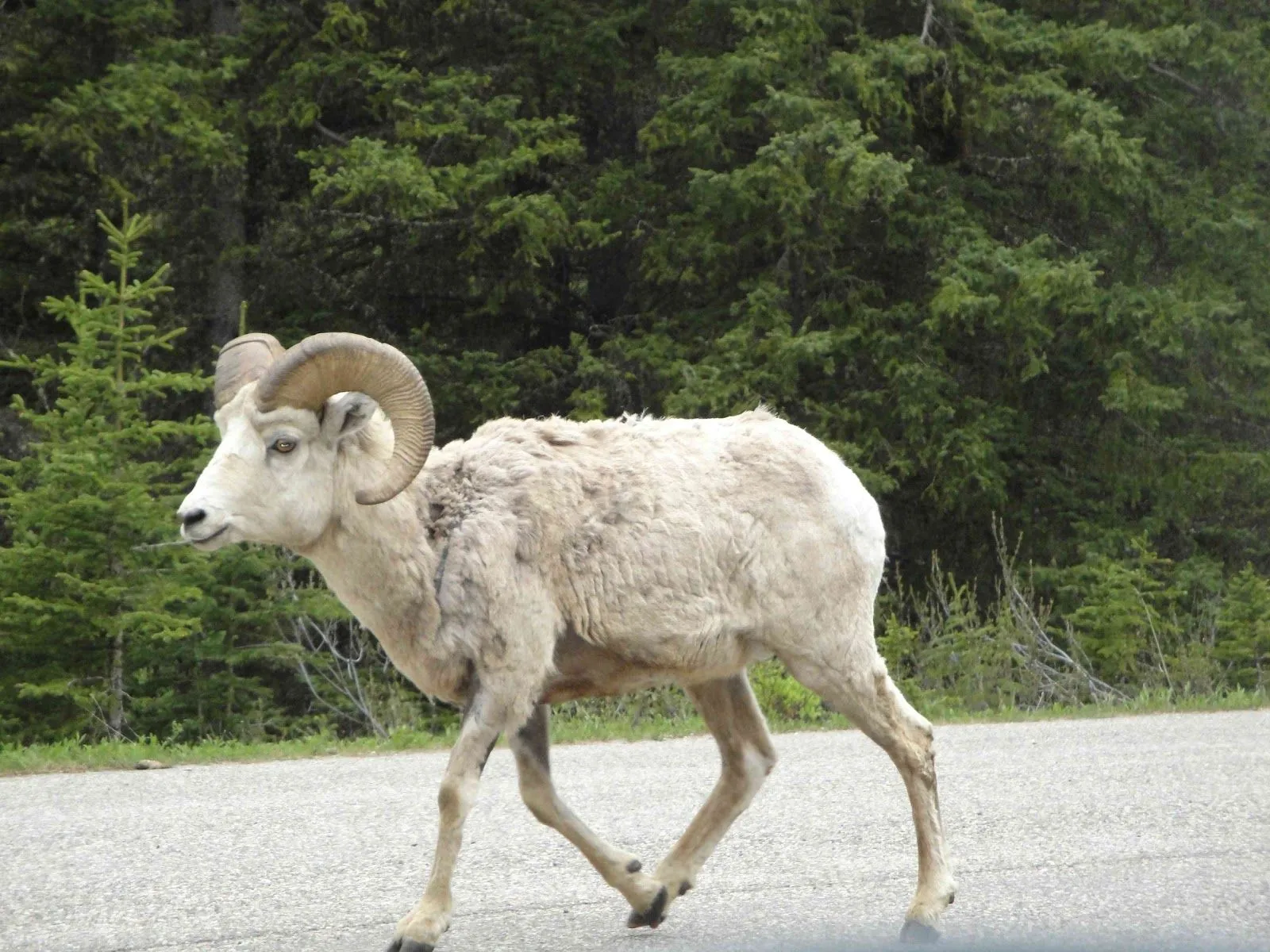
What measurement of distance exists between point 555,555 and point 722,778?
116 cm

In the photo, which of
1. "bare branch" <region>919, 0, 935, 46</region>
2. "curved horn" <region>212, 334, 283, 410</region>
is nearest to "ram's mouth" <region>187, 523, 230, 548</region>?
"curved horn" <region>212, 334, 283, 410</region>

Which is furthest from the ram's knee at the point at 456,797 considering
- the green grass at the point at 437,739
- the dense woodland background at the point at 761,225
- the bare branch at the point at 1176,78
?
the bare branch at the point at 1176,78

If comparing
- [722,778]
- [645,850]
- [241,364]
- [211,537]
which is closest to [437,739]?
[645,850]

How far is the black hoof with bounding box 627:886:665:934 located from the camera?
6109 millimetres

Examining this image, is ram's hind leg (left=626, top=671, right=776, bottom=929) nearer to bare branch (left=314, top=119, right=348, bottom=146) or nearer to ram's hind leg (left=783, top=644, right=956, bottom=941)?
ram's hind leg (left=783, top=644, right=956, bottom=941)

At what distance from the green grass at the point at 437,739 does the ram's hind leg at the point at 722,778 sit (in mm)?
4759

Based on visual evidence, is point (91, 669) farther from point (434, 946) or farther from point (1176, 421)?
point (1176, 421)

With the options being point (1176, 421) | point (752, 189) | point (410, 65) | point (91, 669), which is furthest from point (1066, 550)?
point (91, 669)

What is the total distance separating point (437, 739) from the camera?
11.7 m

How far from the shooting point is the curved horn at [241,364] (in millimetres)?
6379

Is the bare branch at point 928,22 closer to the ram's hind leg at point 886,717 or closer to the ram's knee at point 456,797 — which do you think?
the ram's hind leg at point 886,717

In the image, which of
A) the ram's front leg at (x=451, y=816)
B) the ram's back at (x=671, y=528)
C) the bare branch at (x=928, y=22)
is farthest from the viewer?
the bare branch at (x=928, y=22)

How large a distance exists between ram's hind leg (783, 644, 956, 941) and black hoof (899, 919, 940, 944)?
391 mm

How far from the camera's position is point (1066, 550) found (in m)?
21.8
